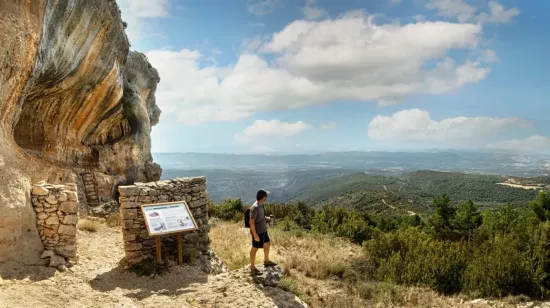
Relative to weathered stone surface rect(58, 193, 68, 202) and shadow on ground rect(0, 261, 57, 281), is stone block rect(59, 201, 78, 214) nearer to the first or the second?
weathered stone surface rect(58, 193, 68, 202)

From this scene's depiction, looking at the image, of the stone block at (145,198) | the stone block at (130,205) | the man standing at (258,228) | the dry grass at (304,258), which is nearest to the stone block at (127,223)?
the stone block at (130,205)

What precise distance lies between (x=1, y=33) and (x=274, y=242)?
964cm

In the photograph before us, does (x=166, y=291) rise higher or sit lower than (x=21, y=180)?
lower

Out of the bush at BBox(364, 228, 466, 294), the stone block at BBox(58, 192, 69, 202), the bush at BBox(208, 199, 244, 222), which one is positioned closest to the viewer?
the stone block at BBox(58, 192, 69, 202)

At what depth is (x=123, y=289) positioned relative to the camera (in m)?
7.20

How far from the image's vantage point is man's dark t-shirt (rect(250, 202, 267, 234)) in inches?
288

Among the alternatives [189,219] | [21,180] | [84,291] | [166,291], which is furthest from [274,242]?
[21,180]

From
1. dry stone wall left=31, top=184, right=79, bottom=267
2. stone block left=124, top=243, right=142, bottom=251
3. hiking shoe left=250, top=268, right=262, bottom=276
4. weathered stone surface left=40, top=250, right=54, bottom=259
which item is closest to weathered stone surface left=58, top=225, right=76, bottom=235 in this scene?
dry stone wall left=31, top=184, right=79, bottom=267

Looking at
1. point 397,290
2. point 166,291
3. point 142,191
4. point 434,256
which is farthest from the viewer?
point 434,256

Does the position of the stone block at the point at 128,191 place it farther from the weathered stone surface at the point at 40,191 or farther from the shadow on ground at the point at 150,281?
the shadow on ground at the point at 150,281

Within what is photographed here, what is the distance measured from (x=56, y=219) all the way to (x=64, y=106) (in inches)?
297

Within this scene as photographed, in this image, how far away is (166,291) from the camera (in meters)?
7.19

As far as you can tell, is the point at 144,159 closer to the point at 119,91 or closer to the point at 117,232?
the point at 119,91

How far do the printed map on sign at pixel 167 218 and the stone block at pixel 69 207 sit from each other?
1423 mm
